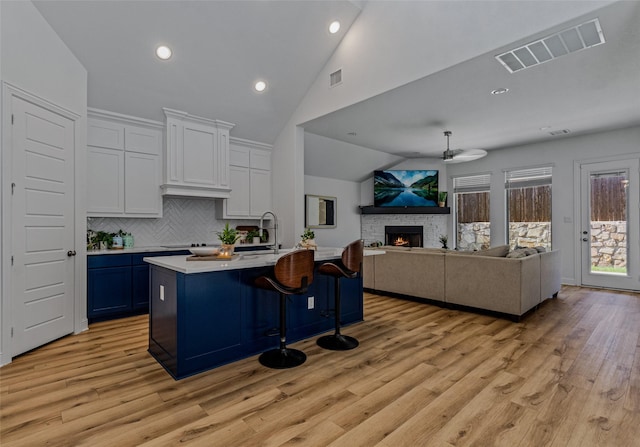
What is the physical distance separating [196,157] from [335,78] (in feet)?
7.75

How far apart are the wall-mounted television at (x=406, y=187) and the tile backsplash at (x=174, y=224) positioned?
3825 millimetres

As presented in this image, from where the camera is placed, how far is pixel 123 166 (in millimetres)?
4602

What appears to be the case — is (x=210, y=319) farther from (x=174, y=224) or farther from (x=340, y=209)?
(x=340, y=209)

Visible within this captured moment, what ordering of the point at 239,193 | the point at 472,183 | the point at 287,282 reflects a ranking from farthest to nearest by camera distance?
the point at 472,183 → the point at 239,193 → the point at 287,282

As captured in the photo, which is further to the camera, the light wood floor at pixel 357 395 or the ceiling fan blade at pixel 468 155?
the ceiling fan blade at pixel 468 155

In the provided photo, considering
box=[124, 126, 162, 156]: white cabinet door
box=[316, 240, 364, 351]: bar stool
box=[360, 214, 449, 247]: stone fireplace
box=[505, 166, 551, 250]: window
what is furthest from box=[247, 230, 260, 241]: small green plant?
box=[505, 166, 551, 250]: window

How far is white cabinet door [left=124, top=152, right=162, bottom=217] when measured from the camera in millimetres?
4652

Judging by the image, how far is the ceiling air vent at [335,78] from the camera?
4.71 m

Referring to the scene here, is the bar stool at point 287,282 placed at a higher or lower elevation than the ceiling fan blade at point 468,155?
lower

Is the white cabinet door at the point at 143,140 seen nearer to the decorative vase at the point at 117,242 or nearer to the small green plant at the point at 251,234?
the decorative vase at the point at 117,242

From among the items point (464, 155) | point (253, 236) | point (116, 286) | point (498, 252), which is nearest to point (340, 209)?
point (253, 236)

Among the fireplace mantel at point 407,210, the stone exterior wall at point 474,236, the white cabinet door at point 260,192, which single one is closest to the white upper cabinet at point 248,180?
the white cabinet door at point 260,192

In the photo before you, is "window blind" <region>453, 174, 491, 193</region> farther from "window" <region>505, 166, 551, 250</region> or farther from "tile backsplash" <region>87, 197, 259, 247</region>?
"tile backsplash" <region>87, 197, 259, 247</region>

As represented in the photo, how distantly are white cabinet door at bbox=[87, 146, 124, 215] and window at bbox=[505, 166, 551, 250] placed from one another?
288 inches
